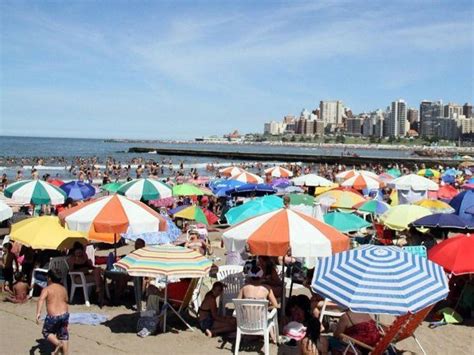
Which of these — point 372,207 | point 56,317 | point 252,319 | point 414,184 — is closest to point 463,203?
point 372,207

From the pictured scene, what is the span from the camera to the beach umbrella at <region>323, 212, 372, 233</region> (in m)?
10.7

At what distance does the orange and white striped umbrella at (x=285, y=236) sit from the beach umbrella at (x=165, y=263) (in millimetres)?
462

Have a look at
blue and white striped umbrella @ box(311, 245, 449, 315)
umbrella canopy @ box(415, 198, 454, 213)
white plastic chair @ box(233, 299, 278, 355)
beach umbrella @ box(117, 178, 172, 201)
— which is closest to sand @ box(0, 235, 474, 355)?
white plastic chair @ box(233, 299, 278, 355)

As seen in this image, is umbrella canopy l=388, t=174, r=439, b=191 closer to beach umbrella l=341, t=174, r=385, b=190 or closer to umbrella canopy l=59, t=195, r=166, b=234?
beach umbrella l=341, t=174, r=385, b=190

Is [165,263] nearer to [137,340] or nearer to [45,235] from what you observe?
[137,340]

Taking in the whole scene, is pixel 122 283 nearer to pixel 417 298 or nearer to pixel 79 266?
pixel 79 266

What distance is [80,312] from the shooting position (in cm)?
806

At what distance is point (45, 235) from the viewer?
27.2 feet

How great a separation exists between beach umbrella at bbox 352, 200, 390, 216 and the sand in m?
5.82

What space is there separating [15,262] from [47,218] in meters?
1.42

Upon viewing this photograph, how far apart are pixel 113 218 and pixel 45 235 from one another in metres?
1.28

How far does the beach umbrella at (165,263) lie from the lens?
21.3 feet

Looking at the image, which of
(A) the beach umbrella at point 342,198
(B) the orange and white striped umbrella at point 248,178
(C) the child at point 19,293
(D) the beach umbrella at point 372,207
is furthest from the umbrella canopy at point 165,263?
(B) the orange and white striped umbrella at point 248,178

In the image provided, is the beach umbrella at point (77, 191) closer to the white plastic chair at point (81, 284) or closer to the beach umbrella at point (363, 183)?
the white plastic chair at point (81, 284)
